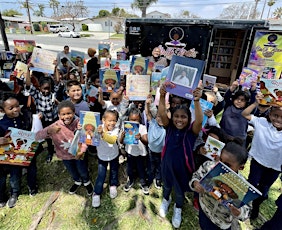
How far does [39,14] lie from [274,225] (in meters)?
72.4

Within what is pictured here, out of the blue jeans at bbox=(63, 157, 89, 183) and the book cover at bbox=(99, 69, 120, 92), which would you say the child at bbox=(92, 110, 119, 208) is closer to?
the blue jeans at bbox=(63, 157, 89, 183)

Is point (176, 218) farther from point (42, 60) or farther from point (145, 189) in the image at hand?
→ point (42, 60)

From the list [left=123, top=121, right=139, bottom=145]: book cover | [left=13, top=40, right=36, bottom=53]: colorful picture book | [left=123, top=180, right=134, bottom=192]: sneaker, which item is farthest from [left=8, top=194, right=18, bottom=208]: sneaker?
[left=13, top=40, right=36, bottom=53]: colorful picture book

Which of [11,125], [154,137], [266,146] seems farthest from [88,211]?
[266,146]

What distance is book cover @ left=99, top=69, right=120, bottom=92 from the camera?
293 cm

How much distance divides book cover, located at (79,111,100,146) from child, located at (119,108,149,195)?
1.05 feet

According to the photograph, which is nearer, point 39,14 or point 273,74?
point 273,74

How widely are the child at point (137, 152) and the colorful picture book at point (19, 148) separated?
1000 millimetres

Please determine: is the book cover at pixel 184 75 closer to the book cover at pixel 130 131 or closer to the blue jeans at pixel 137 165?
the book cover at pixel 130 131

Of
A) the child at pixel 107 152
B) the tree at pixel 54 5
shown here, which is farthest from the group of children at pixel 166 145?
the tree at pixel 54 5

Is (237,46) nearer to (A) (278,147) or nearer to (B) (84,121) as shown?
(A) (278,147)

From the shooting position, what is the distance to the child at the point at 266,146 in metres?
2.02

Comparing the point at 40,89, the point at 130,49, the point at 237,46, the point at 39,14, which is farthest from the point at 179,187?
the point at 39,14

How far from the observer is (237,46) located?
7.72m
